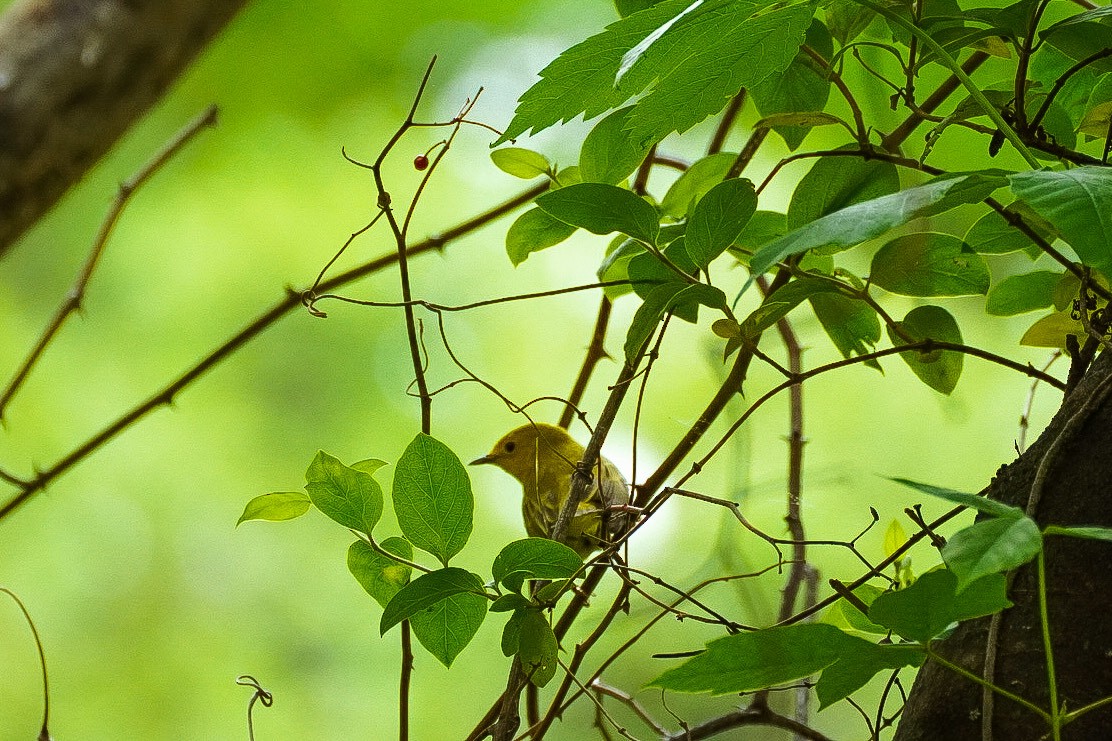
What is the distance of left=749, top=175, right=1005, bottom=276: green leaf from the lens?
30cm

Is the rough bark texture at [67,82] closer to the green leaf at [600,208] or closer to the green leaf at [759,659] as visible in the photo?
the green leaf at [600,208]

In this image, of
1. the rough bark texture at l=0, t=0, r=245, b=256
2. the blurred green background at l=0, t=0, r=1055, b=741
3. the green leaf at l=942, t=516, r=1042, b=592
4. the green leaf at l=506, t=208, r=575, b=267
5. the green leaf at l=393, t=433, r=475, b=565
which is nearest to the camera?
the green leaf at l=942, t=516, r=1042, b=592

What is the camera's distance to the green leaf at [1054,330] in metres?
0.54

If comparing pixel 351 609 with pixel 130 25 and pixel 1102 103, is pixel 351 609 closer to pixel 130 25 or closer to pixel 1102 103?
pixel 130 25

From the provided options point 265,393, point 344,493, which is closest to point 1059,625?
point 344,493

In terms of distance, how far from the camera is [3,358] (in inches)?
106

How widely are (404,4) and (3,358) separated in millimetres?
1472

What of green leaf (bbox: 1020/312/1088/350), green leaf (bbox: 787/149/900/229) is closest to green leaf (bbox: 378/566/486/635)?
green leaf (bbox: 787/149/900/229)

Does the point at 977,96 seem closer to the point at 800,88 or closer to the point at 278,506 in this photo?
the point at 800,88

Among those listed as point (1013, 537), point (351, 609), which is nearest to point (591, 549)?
point (1013, 537)

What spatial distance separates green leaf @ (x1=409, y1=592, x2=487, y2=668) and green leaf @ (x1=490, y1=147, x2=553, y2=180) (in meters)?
0.25

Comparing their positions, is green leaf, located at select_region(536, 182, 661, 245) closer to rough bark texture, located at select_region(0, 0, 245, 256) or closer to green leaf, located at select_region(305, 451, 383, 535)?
green leaf, located at select_region(305, 451, 383, 535)

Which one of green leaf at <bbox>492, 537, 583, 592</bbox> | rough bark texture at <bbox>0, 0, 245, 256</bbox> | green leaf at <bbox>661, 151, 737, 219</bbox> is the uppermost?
rough bark texture at <bbox>0, 0, 245, 256</bbox>

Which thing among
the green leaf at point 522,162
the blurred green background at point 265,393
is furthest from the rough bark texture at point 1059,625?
the blurred green background at point 265,393
